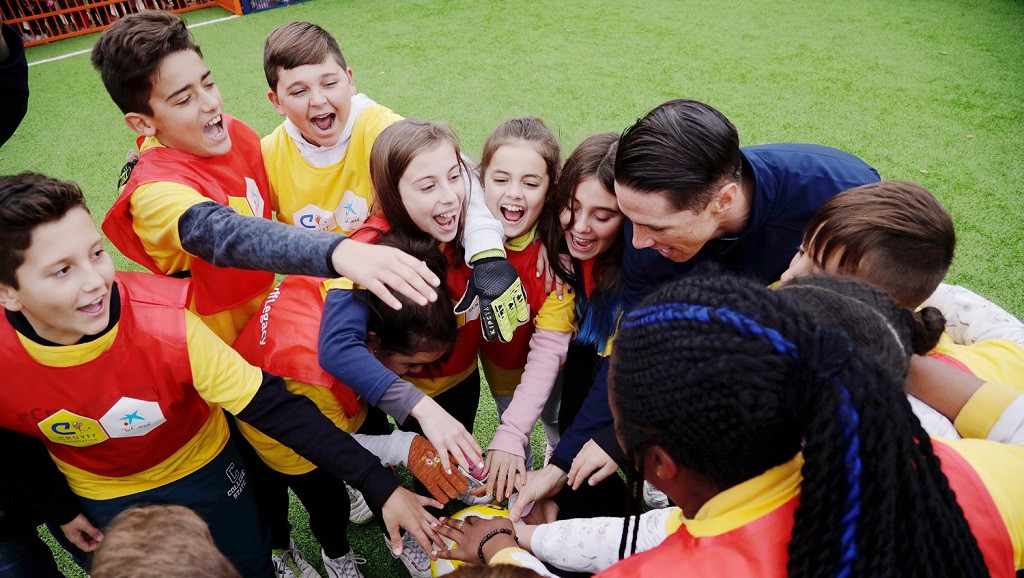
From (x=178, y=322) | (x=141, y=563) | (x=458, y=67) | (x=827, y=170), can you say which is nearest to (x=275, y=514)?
(x=178, y=322)

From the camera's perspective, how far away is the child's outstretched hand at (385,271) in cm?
150

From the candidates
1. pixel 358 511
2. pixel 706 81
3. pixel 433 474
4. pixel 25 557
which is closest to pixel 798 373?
pixel 433 474

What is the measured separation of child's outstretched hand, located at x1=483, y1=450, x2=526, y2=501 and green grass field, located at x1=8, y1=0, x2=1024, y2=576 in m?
2.94

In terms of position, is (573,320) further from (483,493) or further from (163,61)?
(163,61)

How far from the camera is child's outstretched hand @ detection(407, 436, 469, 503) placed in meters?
2.02

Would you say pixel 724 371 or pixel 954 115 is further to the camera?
pixel 954 115

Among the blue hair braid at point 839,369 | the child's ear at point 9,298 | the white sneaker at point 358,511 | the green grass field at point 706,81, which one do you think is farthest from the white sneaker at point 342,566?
the green grass field at point 706,81

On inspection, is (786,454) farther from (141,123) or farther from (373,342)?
(141,123)

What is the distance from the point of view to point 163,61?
2176mm

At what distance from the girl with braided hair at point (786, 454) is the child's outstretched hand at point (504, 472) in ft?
3.51

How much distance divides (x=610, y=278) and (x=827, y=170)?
818 mm

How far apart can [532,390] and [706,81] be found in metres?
4.72

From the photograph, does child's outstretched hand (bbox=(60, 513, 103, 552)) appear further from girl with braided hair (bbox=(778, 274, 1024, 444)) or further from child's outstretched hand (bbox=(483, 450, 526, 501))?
girl with braided hair (bbox=(778, 274, 1024, 444))

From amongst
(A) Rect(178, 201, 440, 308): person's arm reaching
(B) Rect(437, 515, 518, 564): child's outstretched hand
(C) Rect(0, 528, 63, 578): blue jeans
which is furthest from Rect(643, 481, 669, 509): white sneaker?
(C) Rect(0, 528, 63, 578): blue jeans
